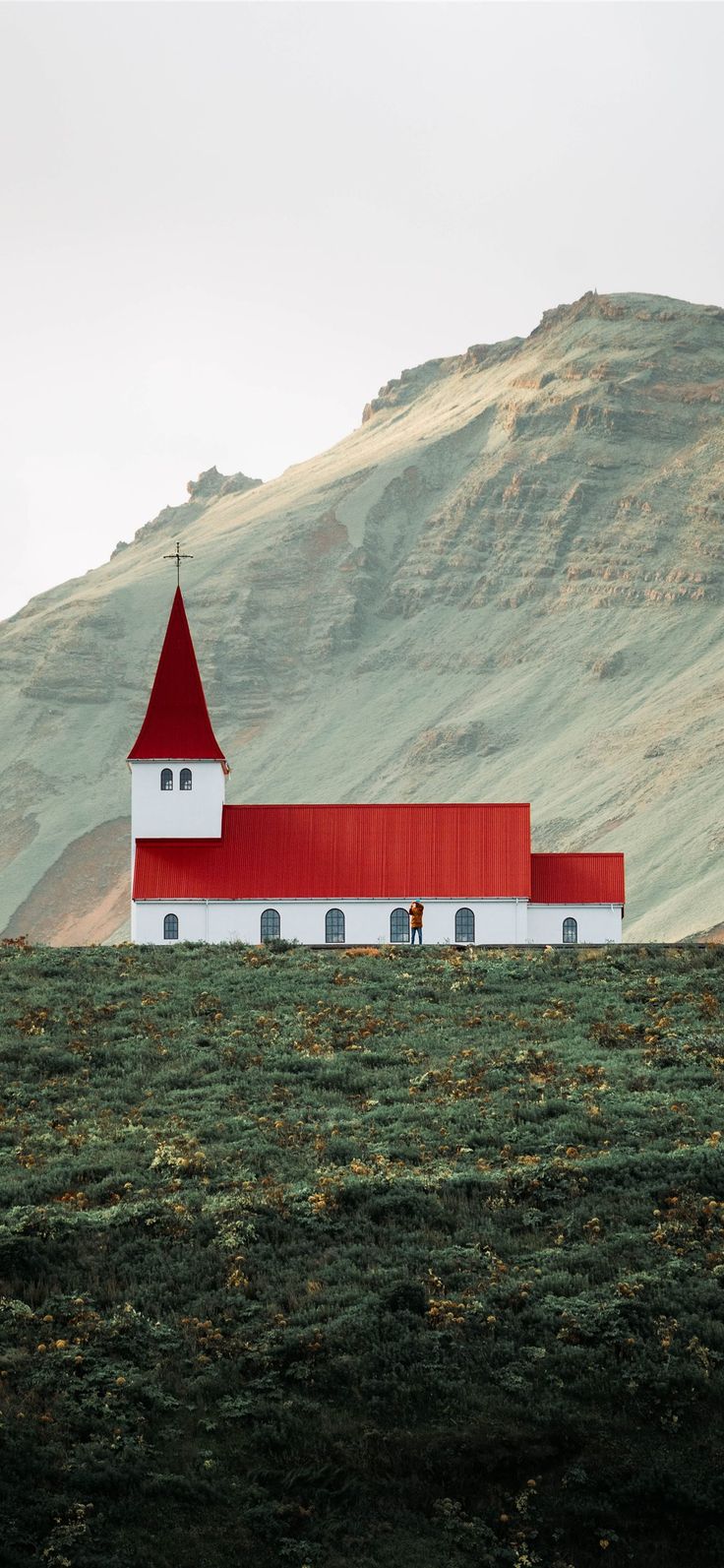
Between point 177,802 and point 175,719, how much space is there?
2805mm

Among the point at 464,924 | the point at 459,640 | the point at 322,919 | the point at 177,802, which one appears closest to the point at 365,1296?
the point at 322,919

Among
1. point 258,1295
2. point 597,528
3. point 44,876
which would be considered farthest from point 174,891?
point 597,528

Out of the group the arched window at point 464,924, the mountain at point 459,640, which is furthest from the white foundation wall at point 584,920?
the mountain at point 459,640

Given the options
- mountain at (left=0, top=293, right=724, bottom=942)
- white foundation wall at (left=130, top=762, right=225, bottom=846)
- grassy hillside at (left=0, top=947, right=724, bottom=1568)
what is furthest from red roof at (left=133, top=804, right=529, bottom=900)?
mountain at (left=0, top=293, right=724, bottom=942)

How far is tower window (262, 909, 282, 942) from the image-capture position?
56719mm

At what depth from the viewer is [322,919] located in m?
56.6

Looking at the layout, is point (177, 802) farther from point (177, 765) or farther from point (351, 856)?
point (351, 856)

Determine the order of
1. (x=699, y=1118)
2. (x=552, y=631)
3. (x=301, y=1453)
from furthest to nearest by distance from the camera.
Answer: (x=552, y=631) < (x=699, y=1118) < (x=301, y=1453)

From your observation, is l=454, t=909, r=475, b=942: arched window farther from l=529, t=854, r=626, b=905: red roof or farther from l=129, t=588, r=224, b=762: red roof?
l=129, t=588, r=224, b=762: red roof

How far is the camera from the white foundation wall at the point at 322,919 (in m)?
56.7

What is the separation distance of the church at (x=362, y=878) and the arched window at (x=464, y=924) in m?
0.03

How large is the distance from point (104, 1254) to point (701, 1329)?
757cm

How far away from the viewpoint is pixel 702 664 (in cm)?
14712

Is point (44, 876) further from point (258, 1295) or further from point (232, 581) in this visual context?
point (258, 1295)
